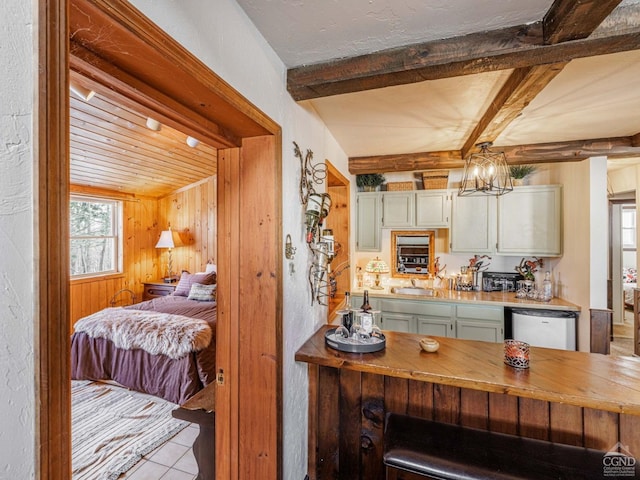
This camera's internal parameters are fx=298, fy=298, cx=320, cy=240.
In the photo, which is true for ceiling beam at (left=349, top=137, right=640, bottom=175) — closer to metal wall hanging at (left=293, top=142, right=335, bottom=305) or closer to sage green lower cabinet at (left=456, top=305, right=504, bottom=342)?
metal wall hanging at (left=293, top=142, right=335, bottom=305)

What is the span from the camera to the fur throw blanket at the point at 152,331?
272 centimetres

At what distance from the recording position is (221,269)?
150 centimetres

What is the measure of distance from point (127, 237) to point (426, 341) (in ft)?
16.6

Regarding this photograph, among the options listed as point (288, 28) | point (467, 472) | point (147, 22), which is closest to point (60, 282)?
point (147, 22)

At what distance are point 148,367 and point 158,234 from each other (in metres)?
3.26

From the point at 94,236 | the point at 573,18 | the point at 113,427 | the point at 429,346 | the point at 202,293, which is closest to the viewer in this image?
the point at 573,18

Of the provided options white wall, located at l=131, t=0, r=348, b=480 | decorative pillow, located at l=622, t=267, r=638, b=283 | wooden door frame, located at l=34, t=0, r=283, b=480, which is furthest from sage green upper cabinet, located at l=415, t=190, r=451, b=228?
decorative pillow, located at l=622, t=267, r=638, b=283

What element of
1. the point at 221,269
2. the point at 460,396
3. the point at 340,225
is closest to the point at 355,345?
the point at 460,396

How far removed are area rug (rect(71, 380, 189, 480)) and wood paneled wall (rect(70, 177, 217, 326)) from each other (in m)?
2.09

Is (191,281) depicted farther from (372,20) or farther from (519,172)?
(519,172)

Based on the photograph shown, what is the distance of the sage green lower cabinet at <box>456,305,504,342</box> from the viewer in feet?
10.0

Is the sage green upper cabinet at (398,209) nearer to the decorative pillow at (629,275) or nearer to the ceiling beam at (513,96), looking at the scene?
the ceiling beam at (513,96)

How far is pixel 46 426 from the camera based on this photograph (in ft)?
1.66

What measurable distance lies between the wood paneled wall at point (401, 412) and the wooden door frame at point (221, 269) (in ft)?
1.44
